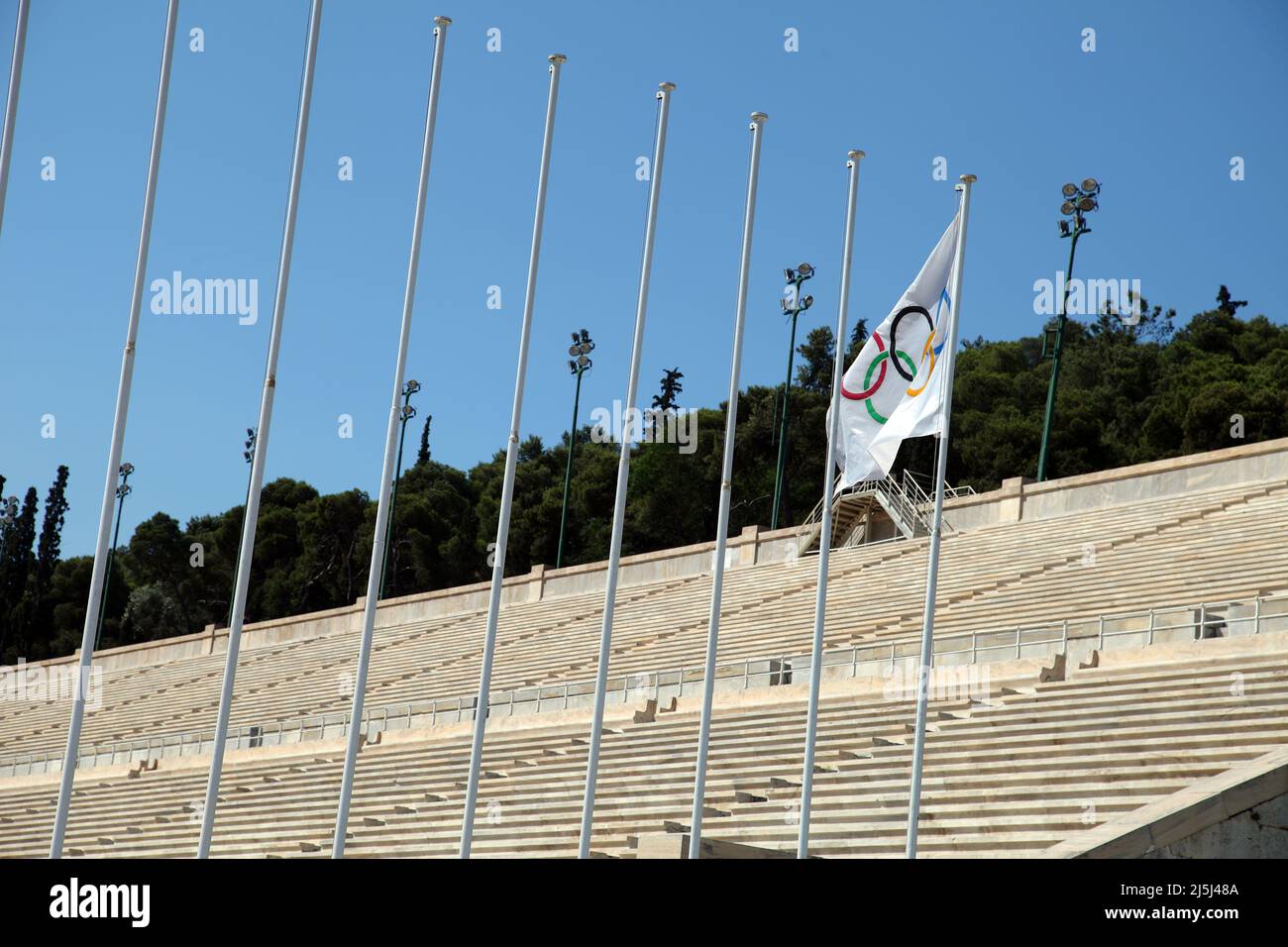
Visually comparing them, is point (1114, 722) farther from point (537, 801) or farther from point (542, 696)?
point (542, 696)

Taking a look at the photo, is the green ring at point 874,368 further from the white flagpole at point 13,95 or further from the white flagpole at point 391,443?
the white flagpole at point 13,95

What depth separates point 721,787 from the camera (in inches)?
555

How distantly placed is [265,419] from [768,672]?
9.59m

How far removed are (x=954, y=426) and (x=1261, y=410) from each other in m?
9.35

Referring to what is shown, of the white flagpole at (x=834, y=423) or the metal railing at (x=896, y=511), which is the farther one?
the metal railing at (x=896, y=511)

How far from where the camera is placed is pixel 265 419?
967cm

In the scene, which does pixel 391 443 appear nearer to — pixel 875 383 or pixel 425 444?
pixel 875 383

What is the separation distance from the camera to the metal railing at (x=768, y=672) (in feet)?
49.4

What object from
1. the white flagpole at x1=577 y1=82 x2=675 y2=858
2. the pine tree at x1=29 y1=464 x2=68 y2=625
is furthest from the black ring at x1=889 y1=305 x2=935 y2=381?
the pine tree at x1=29 y1=464 x2=68 y2=625

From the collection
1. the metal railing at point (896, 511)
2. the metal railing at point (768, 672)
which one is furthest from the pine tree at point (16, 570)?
the metal railing at point (896, 511)

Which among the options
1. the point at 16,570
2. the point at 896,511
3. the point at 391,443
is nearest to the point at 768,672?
the point at 391,443

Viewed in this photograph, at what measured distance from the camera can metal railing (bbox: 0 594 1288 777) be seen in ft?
49.4

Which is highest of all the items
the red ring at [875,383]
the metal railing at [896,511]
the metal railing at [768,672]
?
the metal railing at [896,511]
